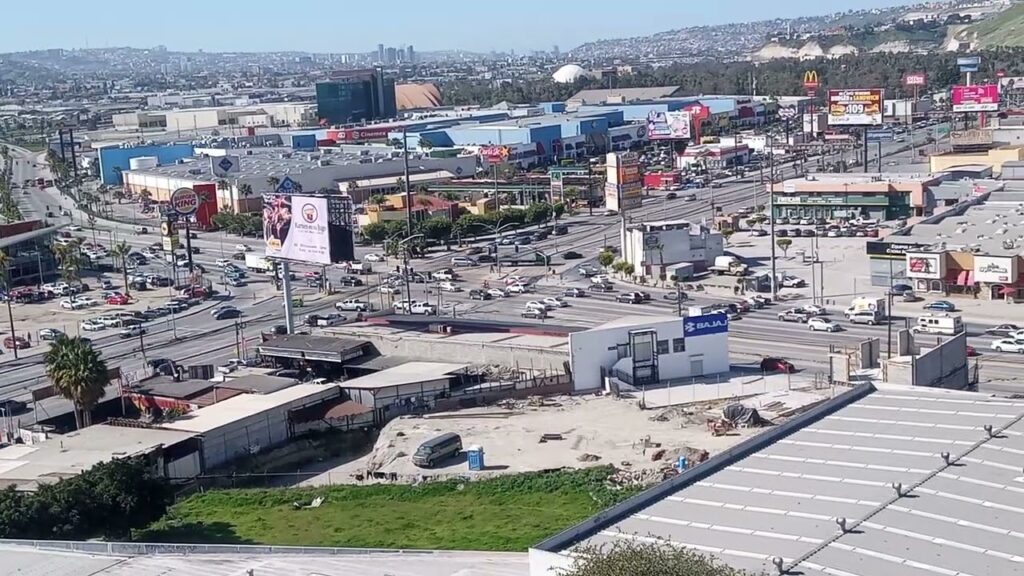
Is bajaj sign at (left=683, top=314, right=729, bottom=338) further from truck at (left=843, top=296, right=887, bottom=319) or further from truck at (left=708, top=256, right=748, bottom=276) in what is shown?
truck at (left=708, top=256, right=748, bottom=276)

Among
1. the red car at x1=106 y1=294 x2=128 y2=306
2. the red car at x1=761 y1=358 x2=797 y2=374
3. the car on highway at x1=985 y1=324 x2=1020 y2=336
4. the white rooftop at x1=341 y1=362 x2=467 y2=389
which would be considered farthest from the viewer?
the red car at x1=106 y1=294 x2=128 y2=306

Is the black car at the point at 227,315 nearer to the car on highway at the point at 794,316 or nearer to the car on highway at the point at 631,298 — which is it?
the car on highway at the point at 631,298

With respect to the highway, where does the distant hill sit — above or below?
above

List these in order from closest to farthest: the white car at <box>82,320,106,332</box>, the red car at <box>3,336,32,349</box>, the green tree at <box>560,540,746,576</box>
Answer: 1. the green tree at <box>560,540,746,576</box>
2. the red car at <box>3,336,32,349</box>
3. the white car at <box>82,320,106,332</box>

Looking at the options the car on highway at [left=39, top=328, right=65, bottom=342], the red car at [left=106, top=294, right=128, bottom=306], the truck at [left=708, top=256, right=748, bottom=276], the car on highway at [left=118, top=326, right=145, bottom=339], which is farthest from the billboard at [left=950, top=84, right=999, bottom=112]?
the car on highway at [left=39, top=328, right=65, bottom=342]

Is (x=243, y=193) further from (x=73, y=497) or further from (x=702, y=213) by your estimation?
(x=73, y=497)

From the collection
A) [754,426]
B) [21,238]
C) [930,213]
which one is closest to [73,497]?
[754,426]

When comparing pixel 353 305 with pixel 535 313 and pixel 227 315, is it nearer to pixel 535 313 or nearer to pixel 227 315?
pixel 227 315
